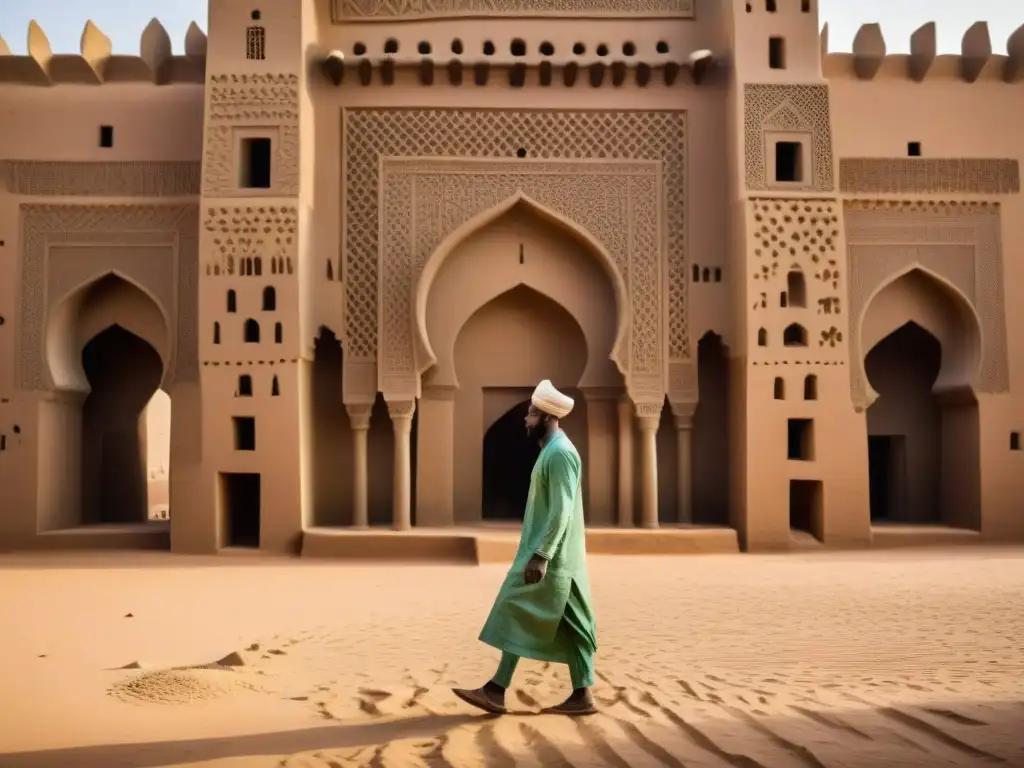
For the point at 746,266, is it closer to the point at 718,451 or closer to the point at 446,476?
the point at 718,451

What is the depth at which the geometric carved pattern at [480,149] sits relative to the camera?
12.3 meters

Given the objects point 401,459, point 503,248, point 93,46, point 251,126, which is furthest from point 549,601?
point 93,46

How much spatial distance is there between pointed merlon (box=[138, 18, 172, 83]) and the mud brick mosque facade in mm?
38

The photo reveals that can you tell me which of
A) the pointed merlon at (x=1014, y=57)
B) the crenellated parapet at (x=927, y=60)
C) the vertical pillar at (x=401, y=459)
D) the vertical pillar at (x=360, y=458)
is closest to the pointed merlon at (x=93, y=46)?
the vertical pillar at (x=360, y=458)

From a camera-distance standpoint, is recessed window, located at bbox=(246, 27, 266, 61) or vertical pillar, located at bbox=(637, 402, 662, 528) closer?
recessed window, located at bbox=(246, 27, 266, 61)

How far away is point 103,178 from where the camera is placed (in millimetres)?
12422

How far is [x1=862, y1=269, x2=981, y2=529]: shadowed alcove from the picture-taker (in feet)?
41.0

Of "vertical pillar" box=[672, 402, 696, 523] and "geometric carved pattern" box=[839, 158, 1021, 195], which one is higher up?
"geometric carved pattern" box=[839, 158, 1021, 195]

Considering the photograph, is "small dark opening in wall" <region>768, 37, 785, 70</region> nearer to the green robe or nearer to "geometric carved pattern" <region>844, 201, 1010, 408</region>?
"geometric carved pattern" <region>844, 201, 1010, 408</region>

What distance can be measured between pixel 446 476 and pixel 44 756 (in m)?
9.37

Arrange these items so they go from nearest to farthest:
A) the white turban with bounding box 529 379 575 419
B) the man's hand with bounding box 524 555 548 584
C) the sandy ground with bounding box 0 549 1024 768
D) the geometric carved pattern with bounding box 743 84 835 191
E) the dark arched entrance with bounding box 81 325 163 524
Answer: the sandy ground with bounding box 0 549 1024 768
the man's hand with bounding box 524 555 548 584
the white turban with bounding box 529 379 575 419
the geometric carved pattern with bounding box 743 84 835 191
the dark arched entrance with bounding box 81 325 163 524

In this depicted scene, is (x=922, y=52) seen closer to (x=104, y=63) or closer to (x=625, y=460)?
(x=625, y=460)

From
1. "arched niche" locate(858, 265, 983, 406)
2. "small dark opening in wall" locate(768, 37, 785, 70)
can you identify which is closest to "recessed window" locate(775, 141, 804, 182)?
"small dark opening in wall" locate(768, 37, 785, 70)

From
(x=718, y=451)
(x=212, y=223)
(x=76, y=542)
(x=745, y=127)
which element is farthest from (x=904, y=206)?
(x=76, y=542)
